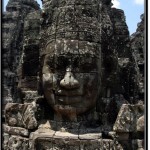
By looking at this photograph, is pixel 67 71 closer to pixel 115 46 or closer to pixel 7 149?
pixel 115 46

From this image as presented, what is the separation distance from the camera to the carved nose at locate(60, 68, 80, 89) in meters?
5.69

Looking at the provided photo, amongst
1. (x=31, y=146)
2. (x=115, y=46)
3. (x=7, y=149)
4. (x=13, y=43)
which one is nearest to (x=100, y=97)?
(x=115, y=46)

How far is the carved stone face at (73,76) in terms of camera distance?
5.77 meters

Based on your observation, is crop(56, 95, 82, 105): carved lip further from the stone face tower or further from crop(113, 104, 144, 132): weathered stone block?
the stone face tower

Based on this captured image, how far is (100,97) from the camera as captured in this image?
20.0 ft

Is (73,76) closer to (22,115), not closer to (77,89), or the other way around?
(77,89)

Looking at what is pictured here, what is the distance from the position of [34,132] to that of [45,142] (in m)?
0.30

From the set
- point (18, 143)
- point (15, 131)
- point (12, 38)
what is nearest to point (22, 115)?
point (15, 131)

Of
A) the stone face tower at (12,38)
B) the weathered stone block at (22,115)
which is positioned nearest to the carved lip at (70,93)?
the weathered stone block at (22,115)

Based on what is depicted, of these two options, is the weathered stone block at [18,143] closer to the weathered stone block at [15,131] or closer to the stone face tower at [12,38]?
the weathered stone block at [15,131]

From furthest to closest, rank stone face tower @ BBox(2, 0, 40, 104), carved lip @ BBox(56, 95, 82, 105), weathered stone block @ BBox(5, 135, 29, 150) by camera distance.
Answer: stone face tower @ BBox(2, 0, 40, 104) → weathered stone block @ BBox(5, 135, 29, 150) → carved lip @ BBox(56, 95, 82, 105)

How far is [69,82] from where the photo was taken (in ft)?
18.7

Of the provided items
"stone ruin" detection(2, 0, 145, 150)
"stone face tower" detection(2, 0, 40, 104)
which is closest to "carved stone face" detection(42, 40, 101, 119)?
"stone ruin" detection(2, 0, 145, 150)

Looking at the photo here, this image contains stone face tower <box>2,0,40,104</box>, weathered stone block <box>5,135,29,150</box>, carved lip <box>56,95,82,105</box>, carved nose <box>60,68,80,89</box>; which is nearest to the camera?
carved nose <box>60,68,80,89</box>
